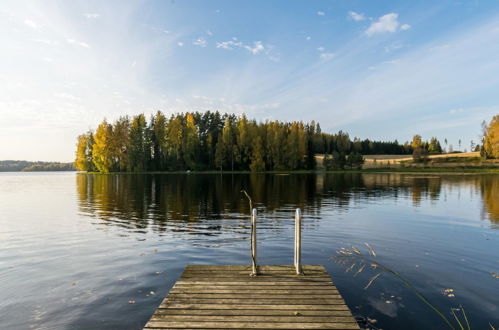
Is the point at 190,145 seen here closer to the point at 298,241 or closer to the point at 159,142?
the point at 159,142

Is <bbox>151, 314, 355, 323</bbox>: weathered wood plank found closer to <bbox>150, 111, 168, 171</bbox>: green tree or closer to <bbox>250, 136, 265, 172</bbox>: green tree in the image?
<bbox>250, 136, 265, 172</bbox>: green tree

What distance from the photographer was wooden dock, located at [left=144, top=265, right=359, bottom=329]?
20.0 feet

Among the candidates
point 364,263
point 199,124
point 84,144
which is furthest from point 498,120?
point 84,144

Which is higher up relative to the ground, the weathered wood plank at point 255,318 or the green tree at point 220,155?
the green tree at point 220,155

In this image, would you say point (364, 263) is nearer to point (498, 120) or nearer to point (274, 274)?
point (274, 274)

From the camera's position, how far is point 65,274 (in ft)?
37.0

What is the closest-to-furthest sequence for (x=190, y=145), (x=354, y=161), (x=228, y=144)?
(x=190, y=145)
(x=228, y=144)
(x=354, y=161)

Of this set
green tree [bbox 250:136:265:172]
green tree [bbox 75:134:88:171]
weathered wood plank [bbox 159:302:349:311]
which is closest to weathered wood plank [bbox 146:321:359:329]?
weathered wood plank [bbox 159:302:349:311]

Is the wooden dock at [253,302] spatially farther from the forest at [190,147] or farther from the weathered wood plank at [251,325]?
the forest at [190,147]

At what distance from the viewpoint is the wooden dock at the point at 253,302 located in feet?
20.0

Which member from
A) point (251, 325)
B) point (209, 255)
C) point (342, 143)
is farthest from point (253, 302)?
point (342, 143)

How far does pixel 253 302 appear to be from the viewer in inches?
275

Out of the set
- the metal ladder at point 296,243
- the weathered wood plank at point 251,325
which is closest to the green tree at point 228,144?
the metal ladder at point 296,243

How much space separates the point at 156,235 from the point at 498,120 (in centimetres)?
15338
